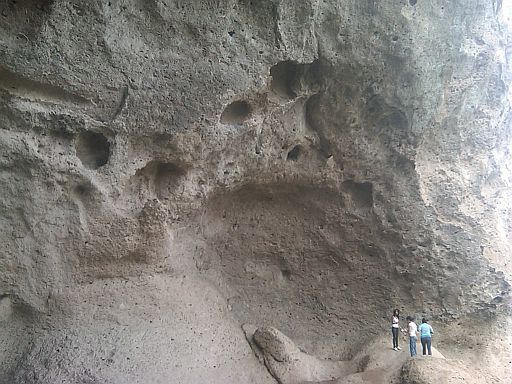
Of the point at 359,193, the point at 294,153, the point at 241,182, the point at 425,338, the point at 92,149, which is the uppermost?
the point at 294,153

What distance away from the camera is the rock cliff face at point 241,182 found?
10.1 feet

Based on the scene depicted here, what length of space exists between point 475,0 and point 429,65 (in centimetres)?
64

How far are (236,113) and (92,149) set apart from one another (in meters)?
0.89

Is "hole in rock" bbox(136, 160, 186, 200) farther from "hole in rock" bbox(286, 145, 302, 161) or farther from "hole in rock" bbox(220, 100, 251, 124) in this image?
"hole in rock" bbox(286, 145, 302, 161)

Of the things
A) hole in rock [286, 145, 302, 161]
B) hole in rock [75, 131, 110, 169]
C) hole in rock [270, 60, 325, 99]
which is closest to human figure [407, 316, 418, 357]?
hole in rock [286, 145, 302, 161]

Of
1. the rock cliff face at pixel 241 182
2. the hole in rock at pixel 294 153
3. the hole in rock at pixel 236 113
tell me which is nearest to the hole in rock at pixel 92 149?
the rock cliff face at pixel 241 182

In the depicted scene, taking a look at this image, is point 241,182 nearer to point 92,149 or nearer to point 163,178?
point 163,178

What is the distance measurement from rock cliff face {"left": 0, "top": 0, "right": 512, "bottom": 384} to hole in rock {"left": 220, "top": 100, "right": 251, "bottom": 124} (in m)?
0.02

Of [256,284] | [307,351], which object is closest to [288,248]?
[256,284]

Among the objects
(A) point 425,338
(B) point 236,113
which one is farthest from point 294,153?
(A) point 425,338

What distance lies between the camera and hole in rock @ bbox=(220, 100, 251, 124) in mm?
3498

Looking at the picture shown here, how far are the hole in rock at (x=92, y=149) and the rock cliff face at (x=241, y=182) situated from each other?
0.4 inches

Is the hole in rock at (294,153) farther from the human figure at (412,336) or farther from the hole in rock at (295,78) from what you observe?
the human figure at (412,336)

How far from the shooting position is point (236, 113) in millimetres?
3541
